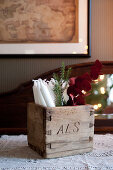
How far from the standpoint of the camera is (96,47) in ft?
5.09

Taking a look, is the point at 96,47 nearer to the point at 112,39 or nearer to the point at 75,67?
the point at 112,39

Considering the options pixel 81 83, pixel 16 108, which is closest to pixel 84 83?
pixel 81 83

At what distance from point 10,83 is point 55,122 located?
80cm

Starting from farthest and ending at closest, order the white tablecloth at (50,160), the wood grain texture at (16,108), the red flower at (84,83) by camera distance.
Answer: the wood grain texture at (16,108)
the red flower at (84,83)
the white tablecloth at (50,160)

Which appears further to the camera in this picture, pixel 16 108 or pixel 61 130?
pixel 16 108

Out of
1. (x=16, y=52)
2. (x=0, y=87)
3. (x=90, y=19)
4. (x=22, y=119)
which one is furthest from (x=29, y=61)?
(x=90, y=19)

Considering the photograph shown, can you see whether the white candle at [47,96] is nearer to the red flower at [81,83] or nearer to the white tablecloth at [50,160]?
the red flower at [81,83]

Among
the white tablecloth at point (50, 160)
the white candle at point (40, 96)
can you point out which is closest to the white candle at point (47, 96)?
the white candle at point (40, 96)

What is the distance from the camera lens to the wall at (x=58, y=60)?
152 centimetres

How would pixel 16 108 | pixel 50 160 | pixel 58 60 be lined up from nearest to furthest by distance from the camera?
pixel 50 160 → pixel 16 108 → pixel 58 60

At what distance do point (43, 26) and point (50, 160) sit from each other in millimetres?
964

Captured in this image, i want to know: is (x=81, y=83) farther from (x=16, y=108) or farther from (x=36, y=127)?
(x=16, y=108)

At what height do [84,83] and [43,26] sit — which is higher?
[43,26]

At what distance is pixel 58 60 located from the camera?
5.02 feet
